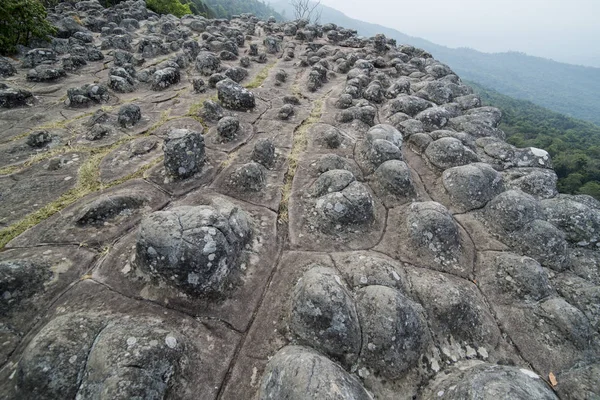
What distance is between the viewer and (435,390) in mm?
2623

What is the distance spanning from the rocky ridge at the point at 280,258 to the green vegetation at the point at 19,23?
3942 mm

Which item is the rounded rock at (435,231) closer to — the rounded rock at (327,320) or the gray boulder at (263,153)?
Result: the rounded rock at (327,320)

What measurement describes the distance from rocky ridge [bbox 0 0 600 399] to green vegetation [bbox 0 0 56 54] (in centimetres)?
394

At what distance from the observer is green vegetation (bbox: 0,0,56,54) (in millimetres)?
8734

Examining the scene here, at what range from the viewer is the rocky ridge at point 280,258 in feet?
8.05

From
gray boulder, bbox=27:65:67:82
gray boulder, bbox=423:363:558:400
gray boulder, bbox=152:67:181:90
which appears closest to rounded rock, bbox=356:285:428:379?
gray boulder, bbox=423:363:558:400

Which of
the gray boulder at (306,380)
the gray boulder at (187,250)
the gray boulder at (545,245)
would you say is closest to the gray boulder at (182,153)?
the gray boulder at (187,250)

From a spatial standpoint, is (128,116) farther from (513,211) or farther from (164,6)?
(164,6)

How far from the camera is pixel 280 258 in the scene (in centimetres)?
355

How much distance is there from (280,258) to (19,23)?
450 inches

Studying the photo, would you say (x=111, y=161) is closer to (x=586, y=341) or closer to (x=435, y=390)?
(x=435, y=390)

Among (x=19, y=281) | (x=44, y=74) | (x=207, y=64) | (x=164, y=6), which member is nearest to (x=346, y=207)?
(x=19, y=281)

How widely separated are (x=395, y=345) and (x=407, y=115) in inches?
205

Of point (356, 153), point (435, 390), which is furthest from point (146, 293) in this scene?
point (356, 153)
